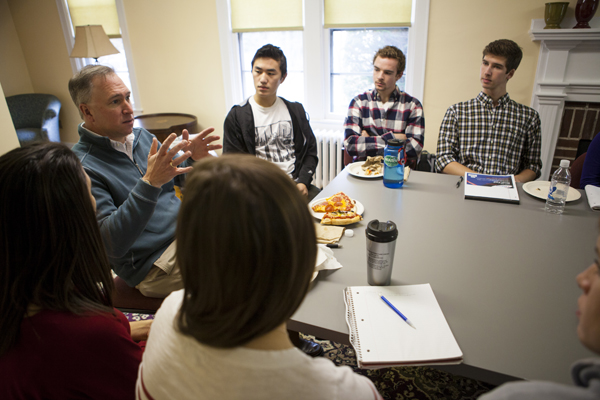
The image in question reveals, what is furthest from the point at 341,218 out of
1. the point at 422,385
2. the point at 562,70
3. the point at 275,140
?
the point at 562,70

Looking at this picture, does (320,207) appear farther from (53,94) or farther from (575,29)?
(53,94)

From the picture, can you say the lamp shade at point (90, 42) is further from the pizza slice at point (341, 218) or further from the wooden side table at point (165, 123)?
the pizza slice at point (341, 218)

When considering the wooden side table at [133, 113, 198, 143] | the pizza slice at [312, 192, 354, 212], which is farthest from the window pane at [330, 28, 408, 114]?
the pizza slice at [312, 192, 354, 212]

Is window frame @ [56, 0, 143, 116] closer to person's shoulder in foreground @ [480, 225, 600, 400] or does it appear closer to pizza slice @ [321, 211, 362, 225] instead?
pizza slice @ [321, 211, 362, 225]

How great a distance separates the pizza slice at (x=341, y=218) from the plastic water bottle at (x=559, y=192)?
0.78m

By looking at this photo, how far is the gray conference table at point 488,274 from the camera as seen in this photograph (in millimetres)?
778

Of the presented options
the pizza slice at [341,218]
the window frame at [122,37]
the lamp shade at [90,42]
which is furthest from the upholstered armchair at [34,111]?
the pizza slice at [341,218]

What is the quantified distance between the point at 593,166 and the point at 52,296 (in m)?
2.22

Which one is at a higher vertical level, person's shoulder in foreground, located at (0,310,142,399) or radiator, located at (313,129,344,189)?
person's shoulder in foreground, located at (0,310,142,399)

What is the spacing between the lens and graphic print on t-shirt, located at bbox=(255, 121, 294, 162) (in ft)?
7.69

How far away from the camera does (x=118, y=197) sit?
4.69 feet

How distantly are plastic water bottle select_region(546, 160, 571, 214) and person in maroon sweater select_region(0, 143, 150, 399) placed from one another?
1.54 meters

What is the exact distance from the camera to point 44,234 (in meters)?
0.73

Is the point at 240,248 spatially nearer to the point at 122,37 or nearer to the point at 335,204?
the point at 335,204
